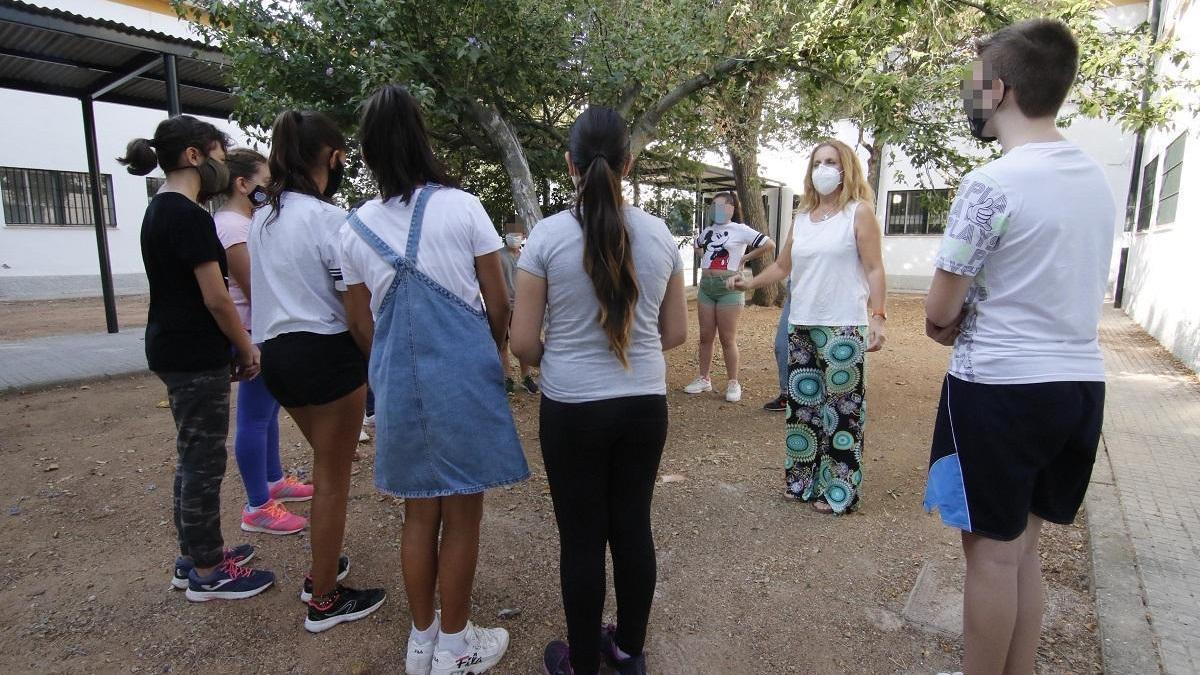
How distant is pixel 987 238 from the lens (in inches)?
64.3

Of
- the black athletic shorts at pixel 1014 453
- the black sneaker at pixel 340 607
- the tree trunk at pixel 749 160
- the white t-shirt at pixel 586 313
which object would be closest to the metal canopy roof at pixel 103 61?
the black sneaker at pixel 340 607

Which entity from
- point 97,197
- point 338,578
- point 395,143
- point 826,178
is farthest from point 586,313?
point 97,197

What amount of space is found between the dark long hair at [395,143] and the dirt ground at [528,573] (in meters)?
1.59

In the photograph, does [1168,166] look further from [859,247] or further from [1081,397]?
[1081,397]

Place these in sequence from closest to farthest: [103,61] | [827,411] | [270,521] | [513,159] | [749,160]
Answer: [270,521] → [827,411] → [513,159] → [103,61] → [749,160]

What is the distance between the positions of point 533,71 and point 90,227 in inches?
595

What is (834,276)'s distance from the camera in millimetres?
3244

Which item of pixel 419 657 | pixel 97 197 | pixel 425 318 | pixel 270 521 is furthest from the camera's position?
pixel 97 197

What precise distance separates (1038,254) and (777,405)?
383cm

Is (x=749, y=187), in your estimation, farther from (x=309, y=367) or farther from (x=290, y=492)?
(x=309, y=367)

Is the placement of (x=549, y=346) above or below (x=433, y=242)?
below

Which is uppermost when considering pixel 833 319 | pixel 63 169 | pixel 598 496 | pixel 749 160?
pixel 63 169

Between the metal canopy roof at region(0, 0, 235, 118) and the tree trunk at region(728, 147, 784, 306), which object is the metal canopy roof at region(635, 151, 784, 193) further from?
the metal canopy roof at region(0, 0, 235, 118)

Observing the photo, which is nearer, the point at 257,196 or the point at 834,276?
the point at 257,196
